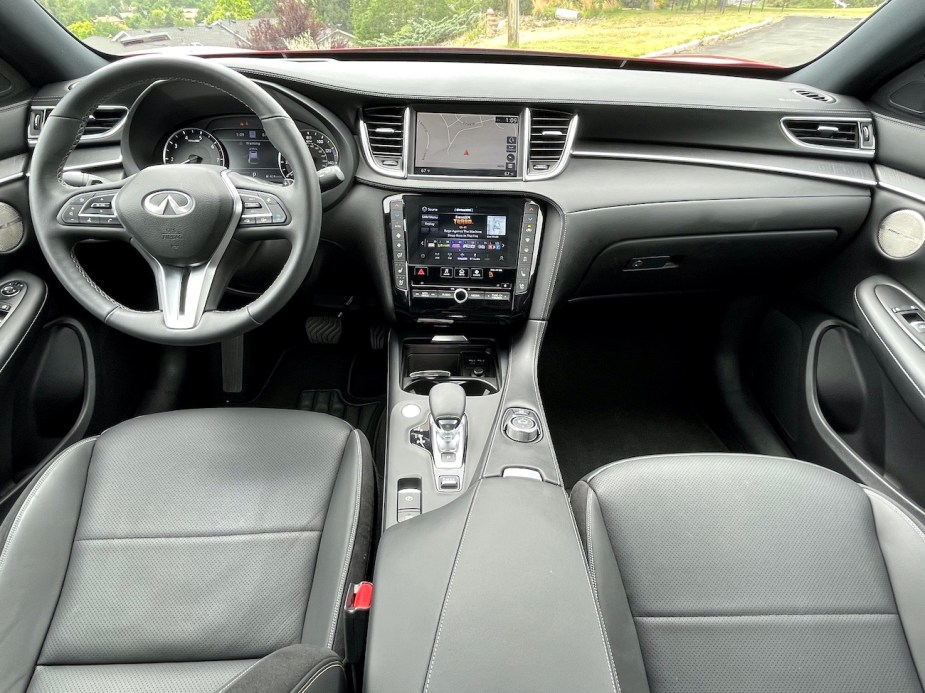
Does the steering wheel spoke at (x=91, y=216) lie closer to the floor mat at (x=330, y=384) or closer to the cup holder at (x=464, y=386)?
the cup holder at (x=464, y=386)

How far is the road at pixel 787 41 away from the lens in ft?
5.43

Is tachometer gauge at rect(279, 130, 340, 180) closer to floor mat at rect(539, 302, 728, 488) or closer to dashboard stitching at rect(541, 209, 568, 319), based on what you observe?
dashboard stitching at rect(541, 209, 568, 319)

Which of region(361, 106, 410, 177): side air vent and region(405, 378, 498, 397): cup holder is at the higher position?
region(361, 106, 410, 177): side air vent

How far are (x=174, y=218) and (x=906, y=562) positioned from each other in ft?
5.01

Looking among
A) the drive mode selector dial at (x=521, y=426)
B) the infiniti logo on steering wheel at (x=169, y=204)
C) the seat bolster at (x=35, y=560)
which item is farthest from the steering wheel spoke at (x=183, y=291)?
the drive mode selector dial at (x=521, y=426)

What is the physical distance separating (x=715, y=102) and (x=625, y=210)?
375 mm

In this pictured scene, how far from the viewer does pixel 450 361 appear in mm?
1745

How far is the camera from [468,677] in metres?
0.70

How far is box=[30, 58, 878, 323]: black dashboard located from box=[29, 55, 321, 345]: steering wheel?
269 millimetres

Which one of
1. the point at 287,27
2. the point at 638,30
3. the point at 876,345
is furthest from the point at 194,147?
the point at 876,345

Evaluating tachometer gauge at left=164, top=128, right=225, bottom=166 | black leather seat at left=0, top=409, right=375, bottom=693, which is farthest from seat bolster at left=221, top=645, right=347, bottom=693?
tachometer gauge at left=164, top=128, right=225, bottom=166

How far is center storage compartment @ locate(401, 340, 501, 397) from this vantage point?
1657 millimetres

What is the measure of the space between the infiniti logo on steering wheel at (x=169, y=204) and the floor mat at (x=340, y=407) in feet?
3.77

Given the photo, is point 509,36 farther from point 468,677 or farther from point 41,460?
point 41,460
